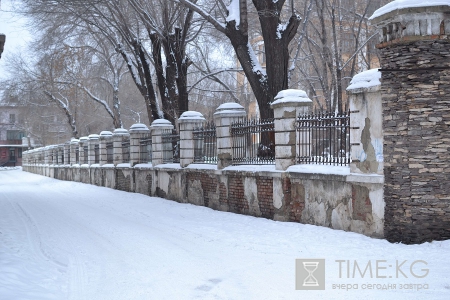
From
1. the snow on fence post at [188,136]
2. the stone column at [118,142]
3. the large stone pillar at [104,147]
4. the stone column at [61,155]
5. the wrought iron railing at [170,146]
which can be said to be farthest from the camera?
the stone column at [61,155]

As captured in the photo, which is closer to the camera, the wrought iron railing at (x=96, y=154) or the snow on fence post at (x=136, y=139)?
the snow on fence post at (x=136, y=139)

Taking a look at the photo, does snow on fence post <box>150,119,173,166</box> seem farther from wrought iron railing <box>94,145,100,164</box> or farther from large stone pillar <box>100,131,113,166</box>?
wrought iron railing <box>94,145,100,164</box>

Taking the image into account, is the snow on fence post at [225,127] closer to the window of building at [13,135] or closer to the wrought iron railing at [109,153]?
the wrought iron railing at [109,153]

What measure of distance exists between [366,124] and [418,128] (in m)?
1.01

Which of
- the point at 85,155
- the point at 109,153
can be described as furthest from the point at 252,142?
the point at 85,155

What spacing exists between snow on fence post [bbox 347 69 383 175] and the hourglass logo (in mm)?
2502

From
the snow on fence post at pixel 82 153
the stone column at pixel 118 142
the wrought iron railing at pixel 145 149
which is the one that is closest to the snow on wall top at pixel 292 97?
the wrought iron railing at pixel 145 149

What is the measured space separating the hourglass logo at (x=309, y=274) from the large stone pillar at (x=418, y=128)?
2.05 meters

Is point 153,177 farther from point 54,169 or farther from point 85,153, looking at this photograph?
point 54,169

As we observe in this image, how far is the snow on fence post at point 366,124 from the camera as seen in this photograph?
9273mm

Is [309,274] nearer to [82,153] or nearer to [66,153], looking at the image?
[82,153]

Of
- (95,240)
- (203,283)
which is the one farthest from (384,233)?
(95,240)

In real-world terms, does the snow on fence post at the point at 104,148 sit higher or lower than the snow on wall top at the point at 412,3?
lower

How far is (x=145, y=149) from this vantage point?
20984 millimetres
